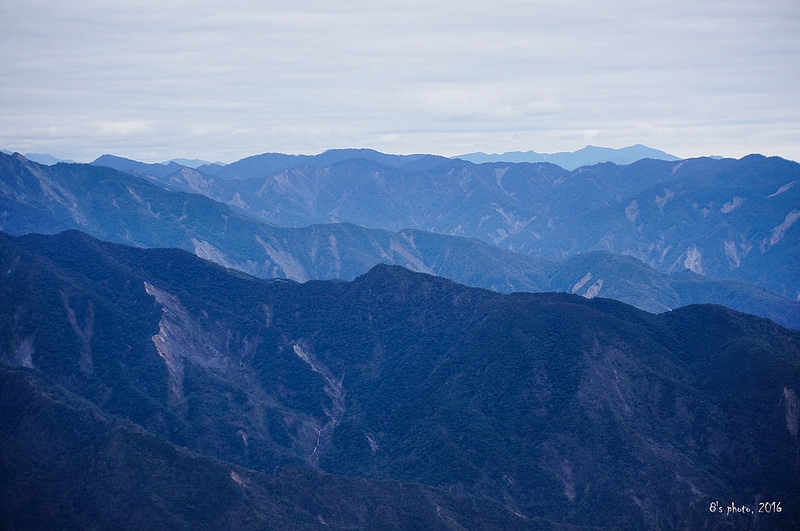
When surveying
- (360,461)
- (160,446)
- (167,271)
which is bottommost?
(360,461)

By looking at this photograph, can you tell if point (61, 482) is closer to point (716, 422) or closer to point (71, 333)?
point (71, 333)

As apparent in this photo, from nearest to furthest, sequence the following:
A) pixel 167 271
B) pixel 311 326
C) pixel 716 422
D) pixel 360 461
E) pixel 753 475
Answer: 1. pixel 753 475
2. pixel 716 422
3. pixel 360 461
4. pixel 311 326
5. pixel 167 271

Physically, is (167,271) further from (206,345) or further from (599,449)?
(599,449)

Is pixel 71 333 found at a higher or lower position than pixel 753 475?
higher

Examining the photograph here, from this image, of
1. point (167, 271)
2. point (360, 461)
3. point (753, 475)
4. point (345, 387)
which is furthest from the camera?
point (167, 271)

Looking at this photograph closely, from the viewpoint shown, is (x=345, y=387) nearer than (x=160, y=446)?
No

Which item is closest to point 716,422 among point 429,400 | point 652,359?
point 652,359

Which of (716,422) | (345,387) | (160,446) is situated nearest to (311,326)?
(345,387)
